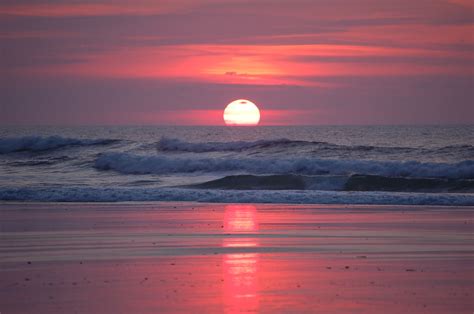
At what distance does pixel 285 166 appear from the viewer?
33094mm

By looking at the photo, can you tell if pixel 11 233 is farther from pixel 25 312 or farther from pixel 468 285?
pixel 468 285

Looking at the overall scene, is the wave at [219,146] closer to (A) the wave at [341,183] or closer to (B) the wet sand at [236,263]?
(A) the wave at [341,183]

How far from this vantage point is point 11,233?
13734 millimetres

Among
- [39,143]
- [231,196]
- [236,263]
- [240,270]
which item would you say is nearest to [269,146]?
[39,143]

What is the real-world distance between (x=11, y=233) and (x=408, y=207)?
10.2 m

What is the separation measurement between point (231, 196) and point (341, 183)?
7142 millimetres

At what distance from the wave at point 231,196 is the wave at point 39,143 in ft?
84.8

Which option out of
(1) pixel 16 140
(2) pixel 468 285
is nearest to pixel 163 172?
(1) pixel 16 140

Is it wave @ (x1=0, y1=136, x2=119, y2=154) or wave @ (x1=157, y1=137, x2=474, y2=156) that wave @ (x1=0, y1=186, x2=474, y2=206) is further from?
wave @ (x1=0, y1=136, x2=119, y2=154)

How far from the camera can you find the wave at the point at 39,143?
49.6 meters

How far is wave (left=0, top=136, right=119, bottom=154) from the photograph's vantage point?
163ft

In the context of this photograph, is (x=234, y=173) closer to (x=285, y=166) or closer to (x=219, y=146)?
(x=285, y=166)

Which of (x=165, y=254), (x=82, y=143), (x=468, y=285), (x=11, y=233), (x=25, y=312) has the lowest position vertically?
(x=25, y=312)

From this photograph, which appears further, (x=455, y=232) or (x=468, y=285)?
(x=455, y=232)
